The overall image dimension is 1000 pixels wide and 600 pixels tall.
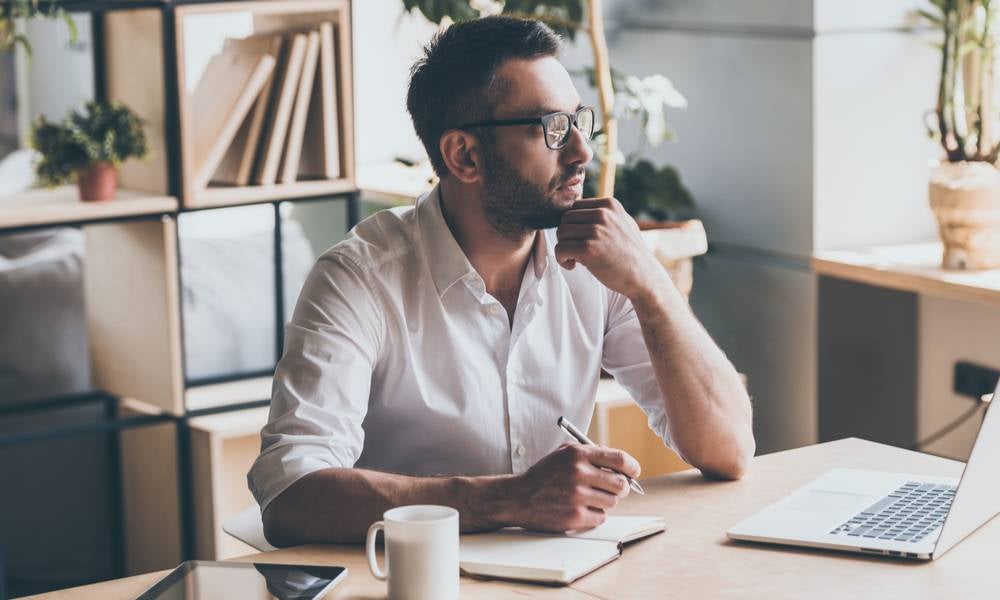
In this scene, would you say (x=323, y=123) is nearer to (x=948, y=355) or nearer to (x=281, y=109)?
(x=281, y=109)

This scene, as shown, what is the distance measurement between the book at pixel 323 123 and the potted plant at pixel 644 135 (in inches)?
11.2

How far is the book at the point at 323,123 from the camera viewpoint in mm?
3012

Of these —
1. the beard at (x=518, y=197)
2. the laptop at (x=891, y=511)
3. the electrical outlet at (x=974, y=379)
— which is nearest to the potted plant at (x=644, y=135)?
the electrical outlet at (x=974, y=379)

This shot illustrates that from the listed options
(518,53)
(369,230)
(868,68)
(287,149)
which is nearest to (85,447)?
(287,149)

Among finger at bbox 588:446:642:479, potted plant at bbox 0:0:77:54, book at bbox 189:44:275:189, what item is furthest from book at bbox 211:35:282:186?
finger at bbox 588:446:642:479

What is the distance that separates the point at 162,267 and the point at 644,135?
148 cm

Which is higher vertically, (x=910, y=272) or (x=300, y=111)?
(x=300, y=111)

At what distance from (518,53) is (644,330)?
1.42ft

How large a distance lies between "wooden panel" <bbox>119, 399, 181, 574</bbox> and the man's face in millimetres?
1387

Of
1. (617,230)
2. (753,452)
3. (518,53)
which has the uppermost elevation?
(518,53)

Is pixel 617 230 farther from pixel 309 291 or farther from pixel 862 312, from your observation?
pixel 862 312

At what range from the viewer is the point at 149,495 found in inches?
124

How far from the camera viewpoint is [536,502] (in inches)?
60.4

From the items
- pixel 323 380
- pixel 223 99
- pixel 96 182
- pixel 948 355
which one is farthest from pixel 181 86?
pixel 948 355
